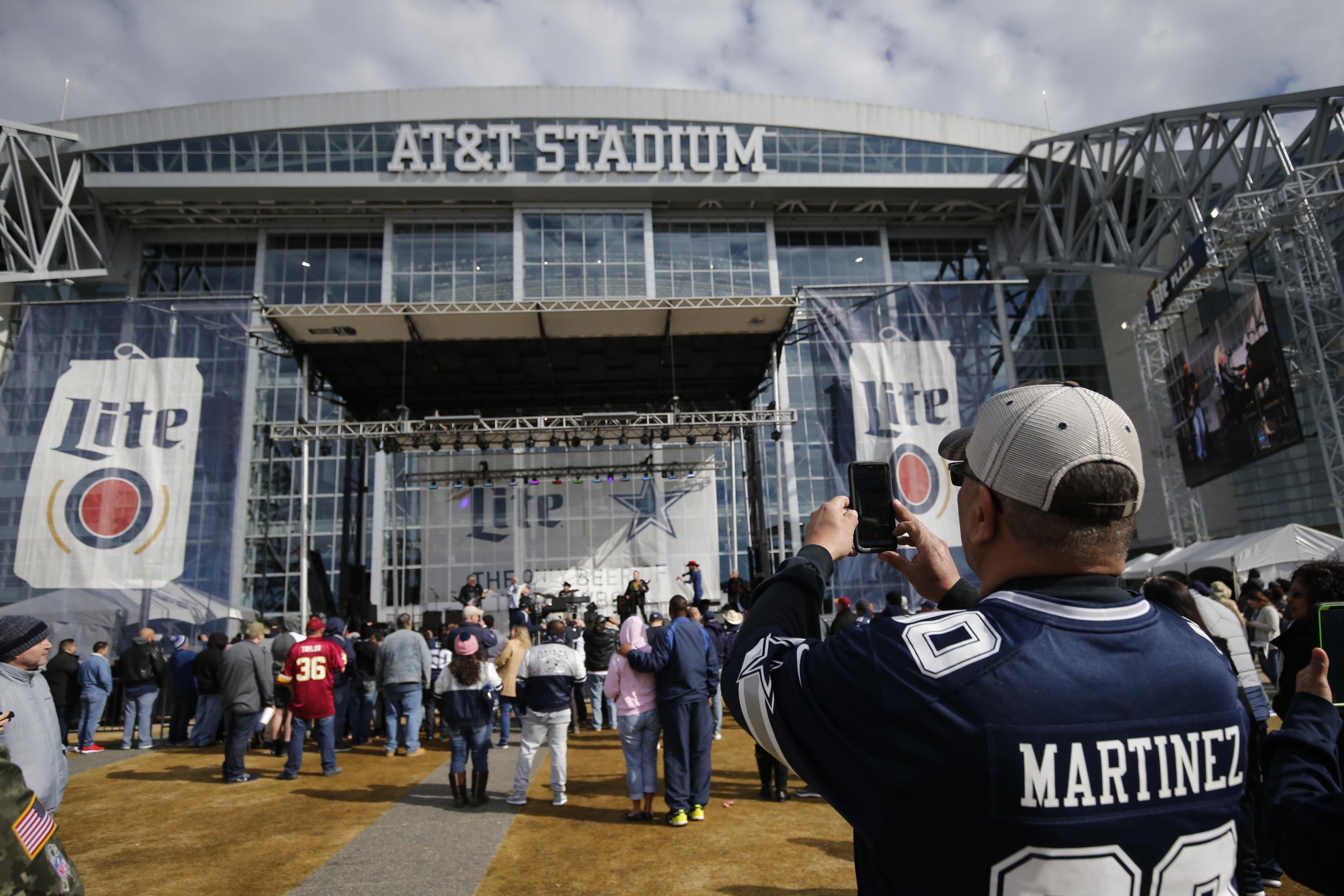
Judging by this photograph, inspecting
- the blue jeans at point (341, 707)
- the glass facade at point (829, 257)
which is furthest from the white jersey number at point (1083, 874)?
the glass facade at point (829, 257)

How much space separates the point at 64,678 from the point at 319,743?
15.4 ft

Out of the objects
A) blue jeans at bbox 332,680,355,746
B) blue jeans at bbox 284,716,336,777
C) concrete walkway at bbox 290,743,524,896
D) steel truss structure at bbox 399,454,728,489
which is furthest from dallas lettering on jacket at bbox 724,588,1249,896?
steel truss structure at bbox 399,454,728,489

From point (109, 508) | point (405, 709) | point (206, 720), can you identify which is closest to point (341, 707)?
point (405, 709)

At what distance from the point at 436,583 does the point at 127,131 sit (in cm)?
2040

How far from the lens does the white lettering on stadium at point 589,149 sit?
28109 millimetres

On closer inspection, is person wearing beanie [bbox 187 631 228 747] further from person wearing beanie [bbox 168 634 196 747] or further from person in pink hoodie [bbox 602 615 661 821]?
person in pink hoodie [bbox 602 615 661 821]

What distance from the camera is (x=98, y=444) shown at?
54.8ft

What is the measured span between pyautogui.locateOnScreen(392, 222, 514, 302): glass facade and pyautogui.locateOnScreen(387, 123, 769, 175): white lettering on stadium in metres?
2.18

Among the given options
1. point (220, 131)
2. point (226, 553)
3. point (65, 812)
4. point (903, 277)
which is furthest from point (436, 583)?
point (903, 277)

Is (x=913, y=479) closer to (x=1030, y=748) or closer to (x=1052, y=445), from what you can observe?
(x=1052, y=445)

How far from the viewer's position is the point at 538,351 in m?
19.3

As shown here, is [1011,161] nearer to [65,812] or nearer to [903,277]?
[903,277]

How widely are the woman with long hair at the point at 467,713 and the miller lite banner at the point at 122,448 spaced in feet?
38.0

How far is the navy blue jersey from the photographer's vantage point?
104cm
